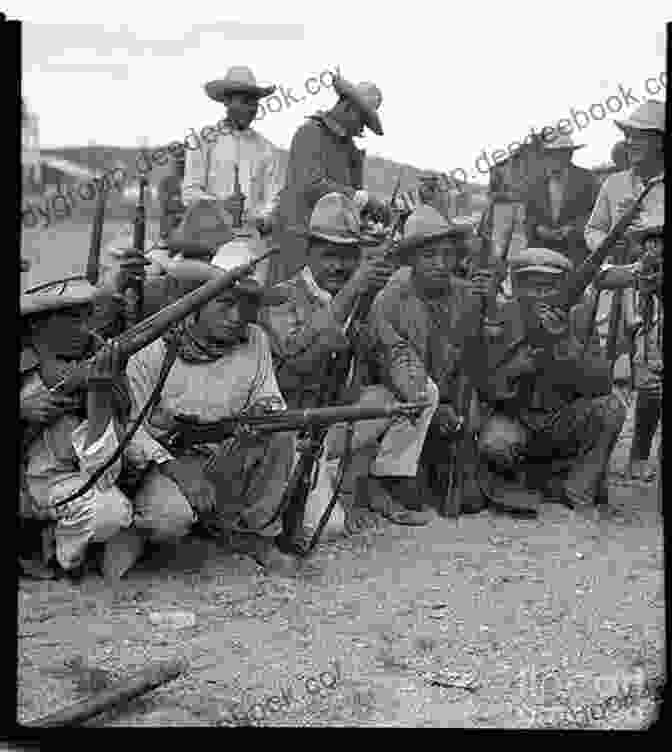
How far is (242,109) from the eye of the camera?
8.26 metres

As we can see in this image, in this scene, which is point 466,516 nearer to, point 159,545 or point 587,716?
point 159,545

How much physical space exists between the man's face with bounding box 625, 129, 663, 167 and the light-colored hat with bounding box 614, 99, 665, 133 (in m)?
0.05

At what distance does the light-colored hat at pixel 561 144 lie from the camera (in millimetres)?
9680

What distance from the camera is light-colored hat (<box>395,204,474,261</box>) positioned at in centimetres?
714

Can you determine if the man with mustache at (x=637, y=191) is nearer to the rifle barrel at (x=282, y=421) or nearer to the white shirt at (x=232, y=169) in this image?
the white shirt at (x=232, y=169)

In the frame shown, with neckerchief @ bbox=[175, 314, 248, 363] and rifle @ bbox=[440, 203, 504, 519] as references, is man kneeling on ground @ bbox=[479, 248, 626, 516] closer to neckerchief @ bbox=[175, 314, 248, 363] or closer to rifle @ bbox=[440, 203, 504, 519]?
rifle @ bbox=[440, 203, 504, 519]

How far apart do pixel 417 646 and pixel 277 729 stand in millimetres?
1131

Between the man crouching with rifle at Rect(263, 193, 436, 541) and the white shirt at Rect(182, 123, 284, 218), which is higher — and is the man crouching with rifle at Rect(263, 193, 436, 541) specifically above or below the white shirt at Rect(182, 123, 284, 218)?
below

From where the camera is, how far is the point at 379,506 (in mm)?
7027

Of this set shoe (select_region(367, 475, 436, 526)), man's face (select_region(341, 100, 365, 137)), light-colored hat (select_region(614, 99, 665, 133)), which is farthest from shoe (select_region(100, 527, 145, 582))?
light-colored hat (select_region(614, 99, 665, 133))

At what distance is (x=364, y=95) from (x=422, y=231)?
46.1 inches

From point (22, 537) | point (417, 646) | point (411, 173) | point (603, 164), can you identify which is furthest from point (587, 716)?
point (411, 173)

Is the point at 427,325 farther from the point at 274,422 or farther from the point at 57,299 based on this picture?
the point at 57,299

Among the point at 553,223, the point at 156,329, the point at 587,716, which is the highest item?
the point at 553,223
